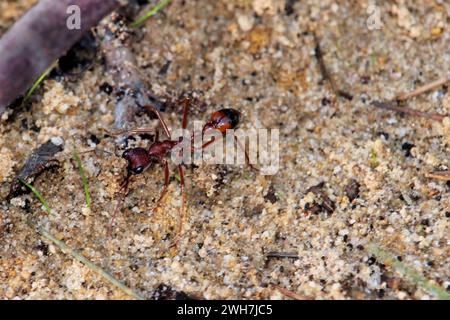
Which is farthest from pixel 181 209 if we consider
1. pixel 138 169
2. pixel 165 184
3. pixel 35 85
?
pixel 35 85

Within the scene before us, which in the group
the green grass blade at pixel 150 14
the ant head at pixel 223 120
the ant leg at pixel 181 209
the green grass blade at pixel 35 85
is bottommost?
the ant leg at pixel 181 209

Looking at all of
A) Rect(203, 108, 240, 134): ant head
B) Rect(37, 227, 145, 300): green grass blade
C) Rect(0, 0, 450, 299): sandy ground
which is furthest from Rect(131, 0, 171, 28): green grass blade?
Rect(37, 227, 145, 300): green grass blade

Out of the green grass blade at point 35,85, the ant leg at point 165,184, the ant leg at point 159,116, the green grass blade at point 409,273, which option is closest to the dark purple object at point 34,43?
the green grass blade at point 35,85

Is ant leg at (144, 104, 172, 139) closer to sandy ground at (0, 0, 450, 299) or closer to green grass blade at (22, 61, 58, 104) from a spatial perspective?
sandy ground at (0, 0, 450, 299)

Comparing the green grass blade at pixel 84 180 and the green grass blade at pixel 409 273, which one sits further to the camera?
the green grass blade at pixel 84 180

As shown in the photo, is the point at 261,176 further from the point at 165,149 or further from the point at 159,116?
the point at 159,116

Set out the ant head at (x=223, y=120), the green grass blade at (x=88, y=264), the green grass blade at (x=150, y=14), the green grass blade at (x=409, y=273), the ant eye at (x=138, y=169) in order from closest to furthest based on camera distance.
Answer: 1. the green grass blade at (x=409, y=273)
2. the green grass blade at (x=88, y=264)
3. the ant eye at (x=138, y=169)
4. the ant head at (x=223, y=120)
5. the green grass blade at (x=150, y=14)

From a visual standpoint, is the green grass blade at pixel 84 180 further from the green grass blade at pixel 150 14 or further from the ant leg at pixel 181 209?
the green grass blade at pixel 150 14
